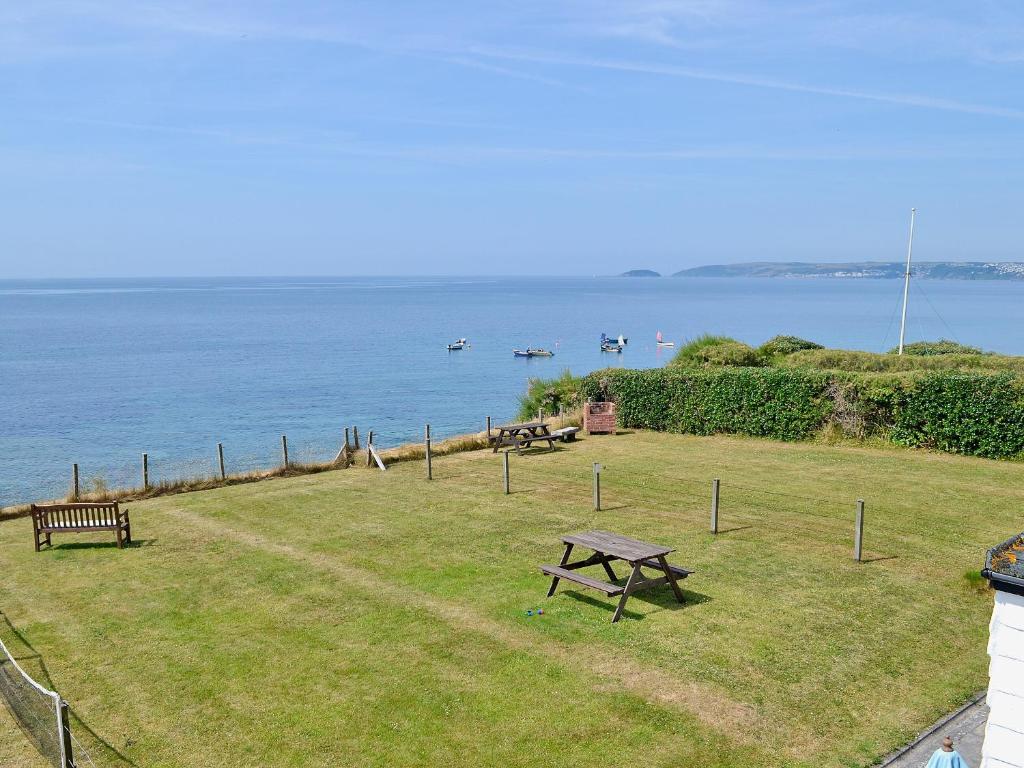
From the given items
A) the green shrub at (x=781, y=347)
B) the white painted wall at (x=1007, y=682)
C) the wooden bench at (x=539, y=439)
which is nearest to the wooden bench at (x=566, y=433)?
the wooden bench at (x=539, y=439)

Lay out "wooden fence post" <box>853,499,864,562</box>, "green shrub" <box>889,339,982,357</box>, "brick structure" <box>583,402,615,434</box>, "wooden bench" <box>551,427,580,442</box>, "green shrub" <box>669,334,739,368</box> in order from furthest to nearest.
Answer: "green shrub" <box>889,339,982,357</box> < "green shrub" <box>669,334,739,368</box> < "brick structure" <box>583,402,615,434</box> < "wooden bench" <box>551,427,580,442</box> < "wooden fence post" <box>853,499,864,562</box>

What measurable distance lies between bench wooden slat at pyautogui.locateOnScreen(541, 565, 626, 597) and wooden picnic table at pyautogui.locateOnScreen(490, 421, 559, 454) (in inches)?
523

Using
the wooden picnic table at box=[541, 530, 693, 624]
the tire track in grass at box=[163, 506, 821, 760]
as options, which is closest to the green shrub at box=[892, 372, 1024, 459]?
the wooden picnic table at box=[541, 530, 693, 624]

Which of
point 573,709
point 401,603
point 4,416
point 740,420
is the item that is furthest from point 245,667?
point 4,416

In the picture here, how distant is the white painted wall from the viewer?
18.3 feet

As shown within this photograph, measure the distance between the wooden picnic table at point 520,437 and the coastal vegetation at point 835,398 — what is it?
4716 millimetres

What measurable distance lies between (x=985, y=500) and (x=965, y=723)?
1210 cm

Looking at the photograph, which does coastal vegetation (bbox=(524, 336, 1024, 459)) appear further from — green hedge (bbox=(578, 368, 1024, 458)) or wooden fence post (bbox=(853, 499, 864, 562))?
wooden fence post (bbox=(853, 499, 864, 562))

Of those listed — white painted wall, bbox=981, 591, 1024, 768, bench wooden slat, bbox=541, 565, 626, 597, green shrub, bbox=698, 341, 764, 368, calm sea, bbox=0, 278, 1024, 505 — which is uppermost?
white painted wall, bbox=981, 591, 1024, 768

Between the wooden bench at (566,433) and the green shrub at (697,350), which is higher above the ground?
the green shrub at (697,350)

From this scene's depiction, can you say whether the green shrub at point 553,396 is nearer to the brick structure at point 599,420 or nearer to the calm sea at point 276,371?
the brick structure at point 599,420

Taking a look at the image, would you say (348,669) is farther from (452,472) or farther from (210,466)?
(210,466)

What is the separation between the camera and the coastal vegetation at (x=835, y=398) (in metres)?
24.3

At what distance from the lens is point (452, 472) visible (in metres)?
24.1
